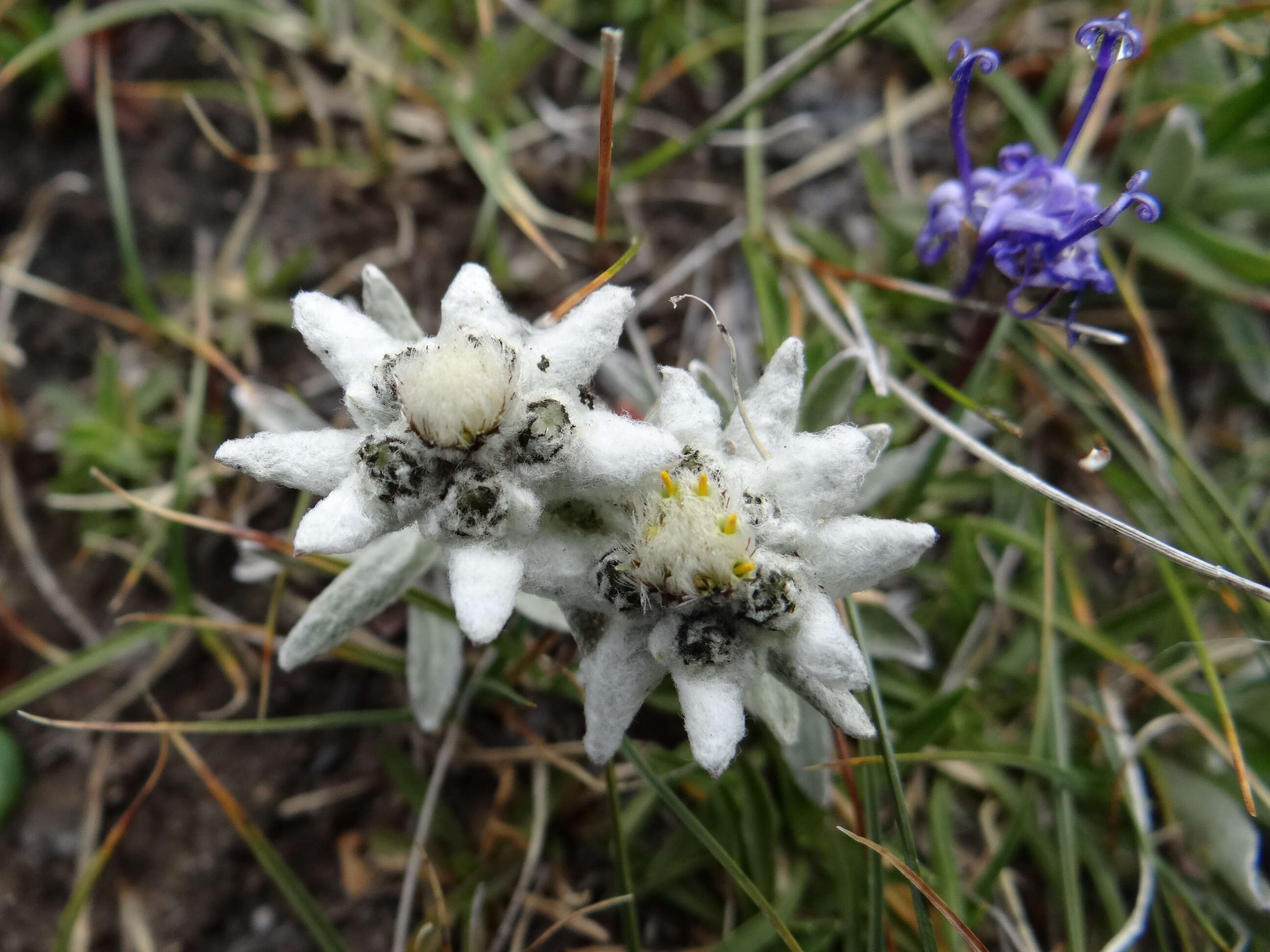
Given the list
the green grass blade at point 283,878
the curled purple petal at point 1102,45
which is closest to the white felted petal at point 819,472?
the curled purple petal at point 1102,45

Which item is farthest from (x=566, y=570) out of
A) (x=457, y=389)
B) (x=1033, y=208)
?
(x=1033, y=208)

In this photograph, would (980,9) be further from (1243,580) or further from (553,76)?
(1243,580)

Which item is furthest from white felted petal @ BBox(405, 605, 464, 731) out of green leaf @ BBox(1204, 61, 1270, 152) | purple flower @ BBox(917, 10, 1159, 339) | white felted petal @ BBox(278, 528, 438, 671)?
green leaf @ BBox(1204, 61, 1270, 152)

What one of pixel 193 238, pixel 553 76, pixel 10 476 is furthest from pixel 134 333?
pixel 553 76

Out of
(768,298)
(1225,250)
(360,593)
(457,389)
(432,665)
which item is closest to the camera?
(457,389)

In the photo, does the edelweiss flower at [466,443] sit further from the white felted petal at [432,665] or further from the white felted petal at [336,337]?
the white felted petal at [432,665]

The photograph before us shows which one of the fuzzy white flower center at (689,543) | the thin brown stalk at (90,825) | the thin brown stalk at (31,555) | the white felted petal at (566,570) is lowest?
the thin brown stalk at (90,825)

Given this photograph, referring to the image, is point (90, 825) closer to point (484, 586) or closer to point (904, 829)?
point (484, 586)
